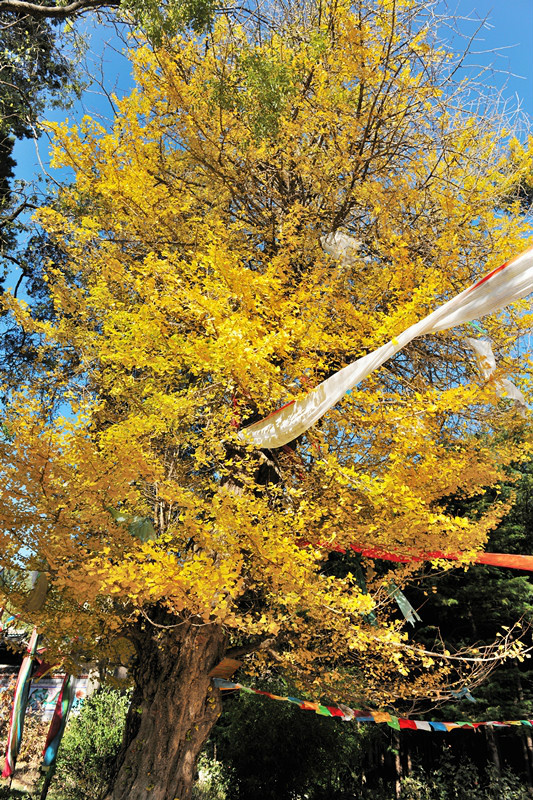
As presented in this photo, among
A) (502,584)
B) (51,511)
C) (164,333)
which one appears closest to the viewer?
(51,511)

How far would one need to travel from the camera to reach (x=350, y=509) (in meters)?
4.12

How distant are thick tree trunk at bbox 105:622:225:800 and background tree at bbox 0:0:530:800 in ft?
0.07

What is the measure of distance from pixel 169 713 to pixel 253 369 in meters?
3.25

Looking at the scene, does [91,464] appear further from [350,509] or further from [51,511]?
[350,509]

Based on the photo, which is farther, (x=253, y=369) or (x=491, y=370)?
(x=491, y=370)

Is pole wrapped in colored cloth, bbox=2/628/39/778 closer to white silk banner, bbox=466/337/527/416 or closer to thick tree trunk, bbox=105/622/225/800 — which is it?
thick tree trunk, bbox=105/622/225/800

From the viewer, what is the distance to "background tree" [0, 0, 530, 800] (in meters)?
3.65

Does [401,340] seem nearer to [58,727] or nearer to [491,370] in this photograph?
[491,370]

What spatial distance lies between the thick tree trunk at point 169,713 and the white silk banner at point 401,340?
6.01 ft

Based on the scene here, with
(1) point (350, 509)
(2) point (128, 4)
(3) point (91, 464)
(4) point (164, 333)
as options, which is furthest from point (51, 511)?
(2) point (128, 4)

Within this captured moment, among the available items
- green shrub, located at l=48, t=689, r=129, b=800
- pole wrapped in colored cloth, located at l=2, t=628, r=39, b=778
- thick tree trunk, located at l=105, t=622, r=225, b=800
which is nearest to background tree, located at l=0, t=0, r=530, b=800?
thick tree trunk, located at l=105, t=622, r=225, b=800

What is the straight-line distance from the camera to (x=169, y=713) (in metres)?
4.63

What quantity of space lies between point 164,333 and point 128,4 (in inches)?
101

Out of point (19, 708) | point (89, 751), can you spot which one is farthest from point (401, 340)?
Answer: point (89, 751)
